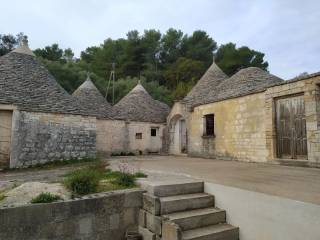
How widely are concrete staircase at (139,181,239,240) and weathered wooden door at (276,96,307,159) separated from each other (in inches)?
191

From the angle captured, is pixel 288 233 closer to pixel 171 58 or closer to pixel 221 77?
pixel 221 77

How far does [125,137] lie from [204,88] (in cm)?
556

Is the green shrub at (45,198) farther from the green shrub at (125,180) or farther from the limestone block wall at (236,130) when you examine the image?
the limestone block wall at (236,130)

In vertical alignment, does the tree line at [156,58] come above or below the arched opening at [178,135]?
above

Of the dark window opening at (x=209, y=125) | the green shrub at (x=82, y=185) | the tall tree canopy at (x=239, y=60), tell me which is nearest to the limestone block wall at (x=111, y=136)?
the dark window opening at (x=209, y=125)

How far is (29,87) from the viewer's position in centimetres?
1021

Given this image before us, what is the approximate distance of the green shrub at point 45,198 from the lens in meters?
3.74

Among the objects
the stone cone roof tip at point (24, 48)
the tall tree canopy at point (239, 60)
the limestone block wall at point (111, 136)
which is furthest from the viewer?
the tall tree canopy at point (239, 60)

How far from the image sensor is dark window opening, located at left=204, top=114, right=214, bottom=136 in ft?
39.5

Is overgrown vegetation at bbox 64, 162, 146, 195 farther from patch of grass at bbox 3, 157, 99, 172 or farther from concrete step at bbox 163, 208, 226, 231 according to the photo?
patch of grass at bbox 3, 157, 99, 172

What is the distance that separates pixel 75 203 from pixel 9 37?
3354 centimetres

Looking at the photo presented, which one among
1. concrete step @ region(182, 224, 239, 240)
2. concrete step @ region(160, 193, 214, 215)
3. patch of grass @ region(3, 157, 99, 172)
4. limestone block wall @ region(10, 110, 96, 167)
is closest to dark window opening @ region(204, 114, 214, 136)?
limestone block wall @ region(10, 110, 96, 167)

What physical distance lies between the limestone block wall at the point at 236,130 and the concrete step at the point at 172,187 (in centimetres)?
523

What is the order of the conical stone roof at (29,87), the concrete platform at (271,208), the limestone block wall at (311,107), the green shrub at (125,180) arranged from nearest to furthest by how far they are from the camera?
the concrete platform at (271,208) → the green shrub at (125,180) → the limestone block wall at (311,107) → the conical stone roof at (29,87)
